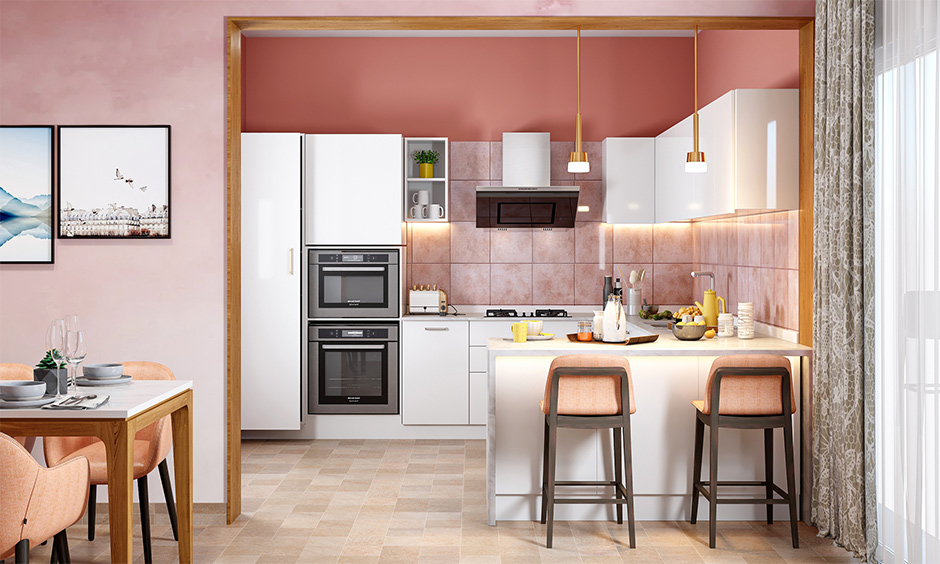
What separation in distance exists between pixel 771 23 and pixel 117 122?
339cm

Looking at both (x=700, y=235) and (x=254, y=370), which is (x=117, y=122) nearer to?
(x=254, y=370)

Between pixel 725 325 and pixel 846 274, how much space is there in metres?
0.98

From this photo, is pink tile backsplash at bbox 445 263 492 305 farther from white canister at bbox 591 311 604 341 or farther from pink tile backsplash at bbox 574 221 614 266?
white canister at bbox 591 311 604 341

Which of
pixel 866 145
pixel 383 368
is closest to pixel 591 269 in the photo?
pixel 383 368

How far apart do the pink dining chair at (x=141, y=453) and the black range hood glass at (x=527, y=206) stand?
3.05 meters

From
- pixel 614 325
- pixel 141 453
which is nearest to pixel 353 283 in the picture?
pixel 614 325

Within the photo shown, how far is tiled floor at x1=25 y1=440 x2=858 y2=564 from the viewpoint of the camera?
3.33m

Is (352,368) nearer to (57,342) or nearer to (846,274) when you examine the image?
(57,342)

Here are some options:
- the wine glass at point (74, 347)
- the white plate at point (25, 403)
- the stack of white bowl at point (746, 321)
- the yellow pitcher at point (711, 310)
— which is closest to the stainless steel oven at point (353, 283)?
the yellow pitcher at point (711, 310)

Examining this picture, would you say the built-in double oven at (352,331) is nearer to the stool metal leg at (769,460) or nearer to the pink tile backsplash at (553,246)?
the pink tile backsplash at (553,246)

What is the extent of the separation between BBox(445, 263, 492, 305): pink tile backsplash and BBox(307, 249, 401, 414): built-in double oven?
0.70m

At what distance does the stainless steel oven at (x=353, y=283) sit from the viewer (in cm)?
560

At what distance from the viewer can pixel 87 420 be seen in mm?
2520

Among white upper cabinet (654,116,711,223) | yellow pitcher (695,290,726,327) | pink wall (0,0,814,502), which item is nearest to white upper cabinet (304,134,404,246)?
pink wall (0,0,814,502)
